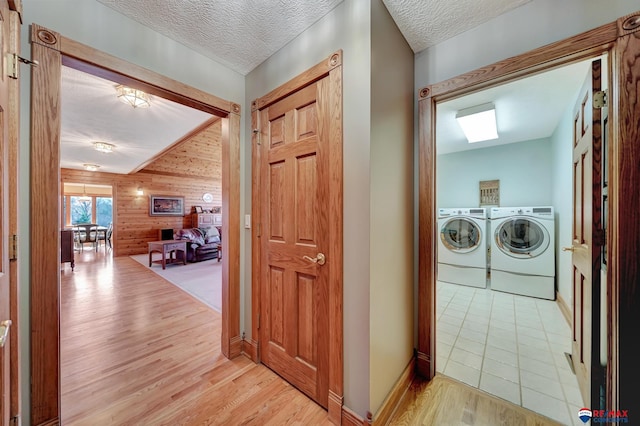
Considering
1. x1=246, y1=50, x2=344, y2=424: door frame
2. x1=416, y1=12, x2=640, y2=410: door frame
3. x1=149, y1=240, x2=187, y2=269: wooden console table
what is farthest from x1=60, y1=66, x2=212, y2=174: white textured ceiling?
x1=416, y1=12, x2=640, y2=410: door frame

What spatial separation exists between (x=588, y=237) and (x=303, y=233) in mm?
1681

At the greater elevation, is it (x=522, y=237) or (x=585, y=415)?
(x=522, y=237)

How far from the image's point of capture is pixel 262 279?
191 cm

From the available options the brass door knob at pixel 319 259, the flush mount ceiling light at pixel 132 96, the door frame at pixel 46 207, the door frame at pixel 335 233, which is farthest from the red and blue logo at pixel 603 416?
the flush mount ceiling light at pixel 132 96

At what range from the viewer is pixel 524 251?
3555 mm

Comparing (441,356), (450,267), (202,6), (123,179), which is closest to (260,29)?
(202,6)

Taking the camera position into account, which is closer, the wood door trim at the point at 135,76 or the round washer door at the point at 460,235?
the wood door trim at the point at 135,76

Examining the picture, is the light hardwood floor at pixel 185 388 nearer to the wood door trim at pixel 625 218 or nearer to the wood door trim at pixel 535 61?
the wood door trim at pixel 625 218

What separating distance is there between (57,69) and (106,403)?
2035mm

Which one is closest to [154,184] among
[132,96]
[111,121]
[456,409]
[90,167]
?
[90,167]

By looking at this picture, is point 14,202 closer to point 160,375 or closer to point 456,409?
point 160,375

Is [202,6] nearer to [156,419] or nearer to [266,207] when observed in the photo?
[266,207]

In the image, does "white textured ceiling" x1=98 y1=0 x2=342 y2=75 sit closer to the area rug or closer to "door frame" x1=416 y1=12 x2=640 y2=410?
"door frame" x1=416 y1=12 x2=640 y2=410

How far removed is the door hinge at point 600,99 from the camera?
1.20 metres
